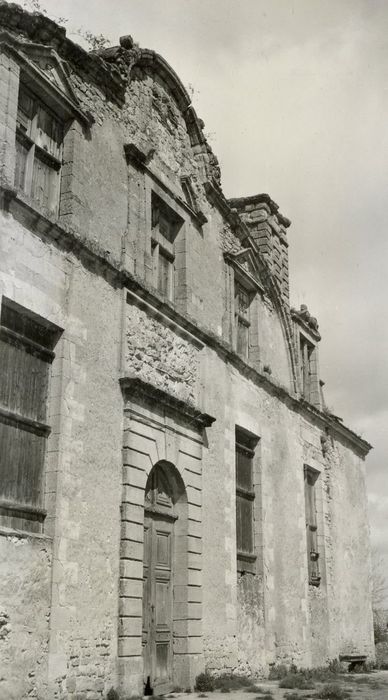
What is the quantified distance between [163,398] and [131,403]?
0.71 m

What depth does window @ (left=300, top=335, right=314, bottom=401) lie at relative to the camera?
1708cm

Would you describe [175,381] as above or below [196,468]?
above

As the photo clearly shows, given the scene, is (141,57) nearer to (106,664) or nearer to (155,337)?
(155,337)

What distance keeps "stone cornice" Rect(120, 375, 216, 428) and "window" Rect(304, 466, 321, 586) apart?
560 centimetres

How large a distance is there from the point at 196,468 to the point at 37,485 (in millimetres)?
3366

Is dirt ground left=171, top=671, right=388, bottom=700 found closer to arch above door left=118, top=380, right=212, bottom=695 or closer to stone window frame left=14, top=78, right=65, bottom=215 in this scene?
arch above door left=118, top=380, right=212, bottom=695

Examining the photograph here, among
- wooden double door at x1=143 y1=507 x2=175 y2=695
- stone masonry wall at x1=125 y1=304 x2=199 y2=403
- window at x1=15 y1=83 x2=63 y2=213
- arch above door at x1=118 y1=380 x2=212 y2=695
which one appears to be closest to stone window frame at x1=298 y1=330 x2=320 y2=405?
stone masonry wall at x1=125 y1=304 x2=199 y2=403

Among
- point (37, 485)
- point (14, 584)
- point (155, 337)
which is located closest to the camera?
point (14, 584)

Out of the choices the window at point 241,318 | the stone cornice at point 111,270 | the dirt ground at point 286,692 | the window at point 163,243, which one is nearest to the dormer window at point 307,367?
the stone cornice at point 111,270

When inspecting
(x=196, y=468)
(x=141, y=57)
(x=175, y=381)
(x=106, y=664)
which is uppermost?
(x=141, y=57)

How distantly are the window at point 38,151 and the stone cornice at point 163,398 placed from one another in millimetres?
2194

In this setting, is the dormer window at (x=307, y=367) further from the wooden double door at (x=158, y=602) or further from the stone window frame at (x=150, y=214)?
the wooden double door at (x=158, y=602)

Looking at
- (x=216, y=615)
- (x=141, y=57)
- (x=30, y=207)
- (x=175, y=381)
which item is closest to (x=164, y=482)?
(x=175, y=381)

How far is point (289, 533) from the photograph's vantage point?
1448cm
